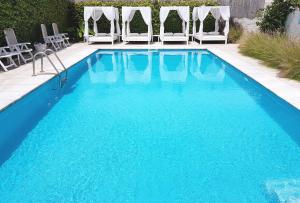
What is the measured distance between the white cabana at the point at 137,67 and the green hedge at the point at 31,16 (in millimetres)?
3382

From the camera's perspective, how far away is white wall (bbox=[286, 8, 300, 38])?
11.6 metres

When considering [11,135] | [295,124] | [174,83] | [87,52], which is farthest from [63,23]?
[295,124]

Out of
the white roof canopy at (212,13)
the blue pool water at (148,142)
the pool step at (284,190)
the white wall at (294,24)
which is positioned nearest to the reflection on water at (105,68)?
the blue pool water at (148,142)

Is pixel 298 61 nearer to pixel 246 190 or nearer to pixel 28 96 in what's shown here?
pixel 246 190

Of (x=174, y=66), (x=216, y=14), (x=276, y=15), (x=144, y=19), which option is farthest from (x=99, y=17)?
(x=276, y=15)

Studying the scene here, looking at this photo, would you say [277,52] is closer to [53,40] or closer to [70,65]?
[70,65]

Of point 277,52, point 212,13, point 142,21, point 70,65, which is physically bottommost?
point 70,65

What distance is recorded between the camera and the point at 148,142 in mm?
4707

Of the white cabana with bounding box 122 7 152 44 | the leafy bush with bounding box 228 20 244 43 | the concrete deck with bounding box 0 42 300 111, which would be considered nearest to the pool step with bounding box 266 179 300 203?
the concrete deck with bounding box 0 42 300 111

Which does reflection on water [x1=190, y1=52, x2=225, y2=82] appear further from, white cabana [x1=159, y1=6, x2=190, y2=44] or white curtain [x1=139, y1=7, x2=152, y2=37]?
white curtain [x1=139, y1=7, x2=152, y2=37]

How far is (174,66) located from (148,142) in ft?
19.2

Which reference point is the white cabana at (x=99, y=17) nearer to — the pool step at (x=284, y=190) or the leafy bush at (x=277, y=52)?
the leafy bush at (x=277, y=52)

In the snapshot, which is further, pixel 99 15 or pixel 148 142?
pixel 99 15

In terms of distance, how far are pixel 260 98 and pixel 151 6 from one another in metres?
9.53
